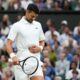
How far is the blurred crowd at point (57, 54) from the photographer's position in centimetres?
1513

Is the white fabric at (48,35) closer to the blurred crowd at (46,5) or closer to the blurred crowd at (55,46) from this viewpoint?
the blurred crowd at (55,46)

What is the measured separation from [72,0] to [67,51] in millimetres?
5016

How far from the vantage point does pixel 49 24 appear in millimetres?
19641

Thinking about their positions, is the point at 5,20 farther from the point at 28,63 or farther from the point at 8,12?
the point at 28,63

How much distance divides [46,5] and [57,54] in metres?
4.40

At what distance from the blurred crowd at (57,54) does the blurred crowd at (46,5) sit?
86 centimetres

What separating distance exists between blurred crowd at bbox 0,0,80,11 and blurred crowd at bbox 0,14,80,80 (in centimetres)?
86

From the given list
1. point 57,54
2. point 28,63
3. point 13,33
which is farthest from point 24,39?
point 57,54

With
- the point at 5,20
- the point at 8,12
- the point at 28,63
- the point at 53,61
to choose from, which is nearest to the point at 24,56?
the point at 28,63

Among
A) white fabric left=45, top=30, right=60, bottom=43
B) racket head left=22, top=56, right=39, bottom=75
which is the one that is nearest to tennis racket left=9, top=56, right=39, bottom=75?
racket head left=22, top=56, right=39, bottom=75

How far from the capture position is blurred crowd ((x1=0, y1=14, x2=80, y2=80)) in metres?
15.1

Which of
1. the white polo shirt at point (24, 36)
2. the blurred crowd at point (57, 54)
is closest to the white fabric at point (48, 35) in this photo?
the blurred crowd at point (57, 54)

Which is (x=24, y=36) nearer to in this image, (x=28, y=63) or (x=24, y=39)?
(x=24, y=39)

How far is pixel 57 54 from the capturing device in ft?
56.4
